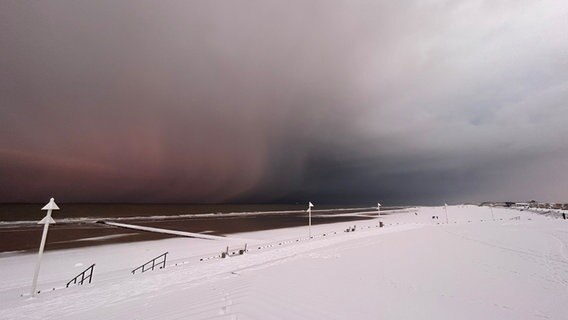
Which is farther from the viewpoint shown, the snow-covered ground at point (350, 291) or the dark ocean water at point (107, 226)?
the dark ocean water at point (107, 226)

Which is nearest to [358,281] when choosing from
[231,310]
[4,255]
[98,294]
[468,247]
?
[231,310]

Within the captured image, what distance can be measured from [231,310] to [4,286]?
19.9 m

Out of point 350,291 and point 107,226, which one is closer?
point 350,291

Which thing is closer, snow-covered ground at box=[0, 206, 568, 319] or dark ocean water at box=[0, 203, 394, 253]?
snow-covered ground at box=[0, 206, 568, 319]

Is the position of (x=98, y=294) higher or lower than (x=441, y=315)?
lower

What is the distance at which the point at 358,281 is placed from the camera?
1012 cm

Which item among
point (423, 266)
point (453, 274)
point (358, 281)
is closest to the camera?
point (358, 281)

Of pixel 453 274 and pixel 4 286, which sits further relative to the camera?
pixel 4 286

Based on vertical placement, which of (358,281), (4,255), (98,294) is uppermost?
(358,281)

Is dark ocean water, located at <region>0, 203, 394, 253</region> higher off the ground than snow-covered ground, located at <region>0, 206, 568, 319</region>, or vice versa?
snow-covered ground, located at <region>0, 206, 568, 319</region>

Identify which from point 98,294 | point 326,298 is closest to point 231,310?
point 326,298

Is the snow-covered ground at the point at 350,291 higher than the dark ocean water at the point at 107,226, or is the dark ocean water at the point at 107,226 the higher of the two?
the snow-covered ground at the point at 350,291

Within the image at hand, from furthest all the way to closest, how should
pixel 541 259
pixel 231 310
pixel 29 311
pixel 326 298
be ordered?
pixel 541 259 → pixel 29 311 → pixel 326 298 → pixel 231 310

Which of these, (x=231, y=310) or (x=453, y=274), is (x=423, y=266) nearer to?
(x=453, y=274)
